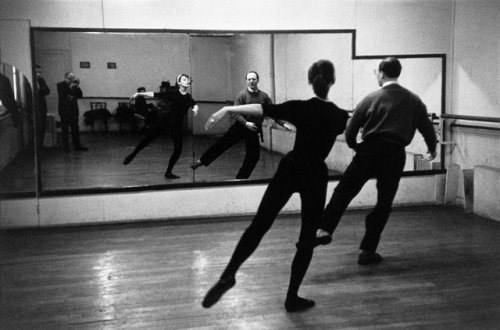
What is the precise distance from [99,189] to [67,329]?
274 cm

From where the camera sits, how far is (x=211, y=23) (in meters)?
6.00

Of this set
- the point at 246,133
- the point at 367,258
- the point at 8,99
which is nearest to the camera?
the point at 367,258

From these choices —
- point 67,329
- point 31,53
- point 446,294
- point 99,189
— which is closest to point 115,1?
point 31,53

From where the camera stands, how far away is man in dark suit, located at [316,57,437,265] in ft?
13.6

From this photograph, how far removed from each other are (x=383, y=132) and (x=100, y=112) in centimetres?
606

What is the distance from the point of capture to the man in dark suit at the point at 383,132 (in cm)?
413

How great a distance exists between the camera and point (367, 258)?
14.9 feet

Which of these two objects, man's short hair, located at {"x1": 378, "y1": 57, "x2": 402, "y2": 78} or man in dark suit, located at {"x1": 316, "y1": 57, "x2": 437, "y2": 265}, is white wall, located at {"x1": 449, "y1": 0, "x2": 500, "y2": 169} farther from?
man's short hair, located at {"x1": 378, "y1": 57, "x2": 402, "y2": 78}

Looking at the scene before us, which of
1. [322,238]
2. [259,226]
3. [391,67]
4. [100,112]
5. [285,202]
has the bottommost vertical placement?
[322,238]

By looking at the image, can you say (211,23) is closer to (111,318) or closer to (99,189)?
(99,189)

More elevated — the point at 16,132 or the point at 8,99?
the point at 8,99

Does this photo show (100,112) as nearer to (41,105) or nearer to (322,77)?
(41,105)

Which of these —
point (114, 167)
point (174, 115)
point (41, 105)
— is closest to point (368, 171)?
point (174, 115)

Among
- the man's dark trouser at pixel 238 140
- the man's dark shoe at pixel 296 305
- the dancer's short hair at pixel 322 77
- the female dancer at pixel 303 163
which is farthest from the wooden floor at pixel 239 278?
the dancer's short hair at pixel 322 77
